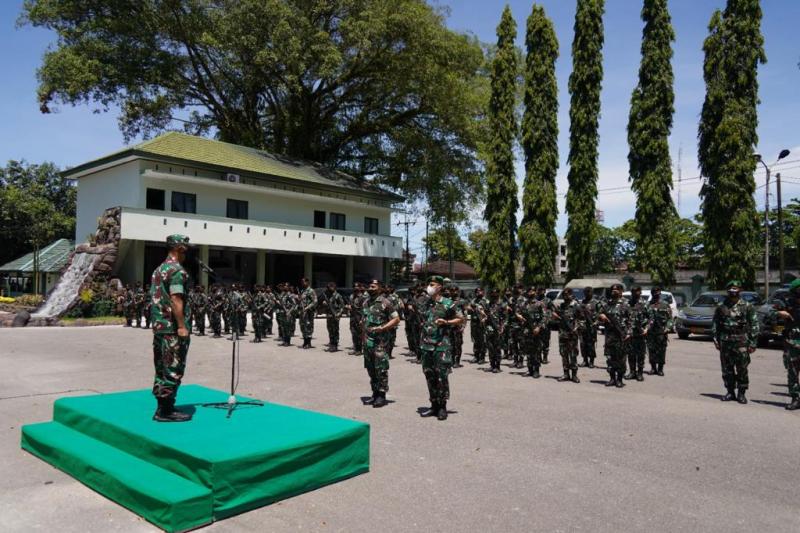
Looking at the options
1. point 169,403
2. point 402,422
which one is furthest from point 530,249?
point 169,403

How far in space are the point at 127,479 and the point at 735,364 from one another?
29.7 feet

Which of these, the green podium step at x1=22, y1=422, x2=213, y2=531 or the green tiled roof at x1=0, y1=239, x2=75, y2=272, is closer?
the green podium step at x1=22, y1=422, x2=213, y2=531

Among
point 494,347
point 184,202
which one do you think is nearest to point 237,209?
point 184,202

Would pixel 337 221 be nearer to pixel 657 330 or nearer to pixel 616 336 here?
pixel 657 330

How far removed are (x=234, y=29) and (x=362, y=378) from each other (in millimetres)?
28291

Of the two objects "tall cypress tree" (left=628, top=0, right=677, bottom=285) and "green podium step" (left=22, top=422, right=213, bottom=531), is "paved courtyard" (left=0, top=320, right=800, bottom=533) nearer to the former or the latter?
"green podium step" (left=22, top=422, right=213, bottom=531)

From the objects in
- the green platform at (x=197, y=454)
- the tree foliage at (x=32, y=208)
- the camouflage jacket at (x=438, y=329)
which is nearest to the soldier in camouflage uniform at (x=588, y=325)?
the camouflage jacket at (x=438, y=329)

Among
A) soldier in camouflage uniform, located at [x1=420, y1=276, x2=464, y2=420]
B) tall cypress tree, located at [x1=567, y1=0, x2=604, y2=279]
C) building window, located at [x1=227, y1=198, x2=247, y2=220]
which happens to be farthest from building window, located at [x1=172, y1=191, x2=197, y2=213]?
soldier in camouflage uniform, located at [x1=420, y1=276, x2=464, y2=420]

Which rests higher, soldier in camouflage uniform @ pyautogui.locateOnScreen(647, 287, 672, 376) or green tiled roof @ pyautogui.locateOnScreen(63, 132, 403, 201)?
green tiled roof @ pyautogui.locateOnScreen(63, 132, 403, 201)

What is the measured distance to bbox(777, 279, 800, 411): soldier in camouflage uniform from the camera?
29.4 ft

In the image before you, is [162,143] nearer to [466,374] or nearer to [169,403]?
[466,374]

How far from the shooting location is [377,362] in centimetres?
885

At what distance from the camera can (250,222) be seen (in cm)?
3275

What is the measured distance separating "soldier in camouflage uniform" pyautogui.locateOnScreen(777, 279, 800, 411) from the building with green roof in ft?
84.2
